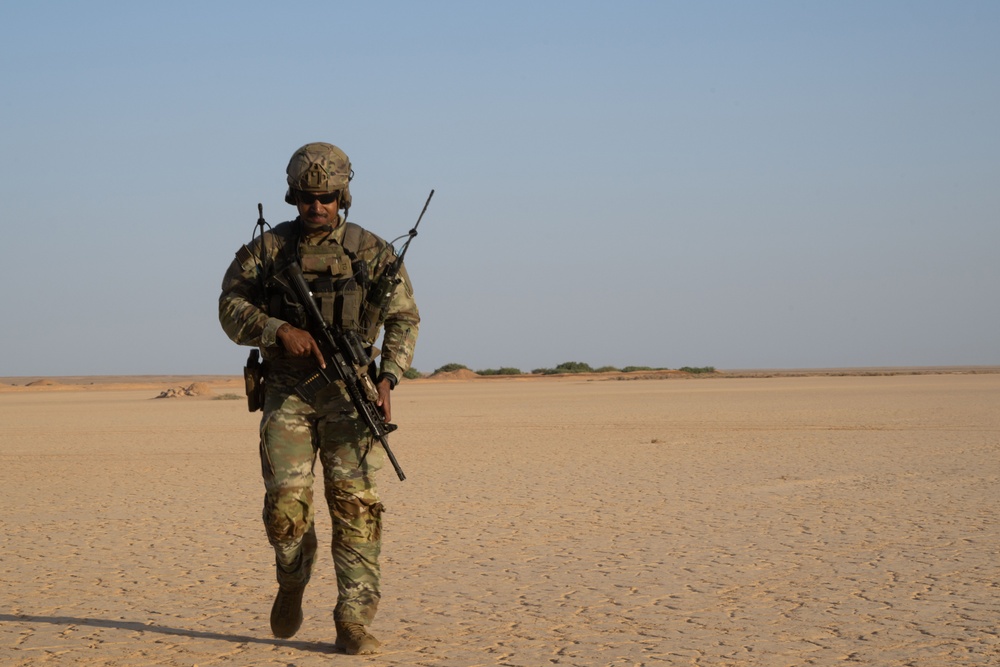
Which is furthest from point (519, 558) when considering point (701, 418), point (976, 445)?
point (701, 418)

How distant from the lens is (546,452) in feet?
46.0

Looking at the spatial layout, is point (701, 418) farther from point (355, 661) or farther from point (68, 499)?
point (355, 661)

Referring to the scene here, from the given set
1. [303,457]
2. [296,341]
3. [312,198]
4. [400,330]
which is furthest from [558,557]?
[312,198]

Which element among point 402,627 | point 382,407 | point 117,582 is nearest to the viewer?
point 382,407

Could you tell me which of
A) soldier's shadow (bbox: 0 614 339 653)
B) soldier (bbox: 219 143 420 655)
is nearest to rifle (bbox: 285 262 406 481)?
soldier (bbox: 219 143 420 655)

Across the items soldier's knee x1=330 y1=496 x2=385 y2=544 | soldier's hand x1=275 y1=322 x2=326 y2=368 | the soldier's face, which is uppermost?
the soldier's face

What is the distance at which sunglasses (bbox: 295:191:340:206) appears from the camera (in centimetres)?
479

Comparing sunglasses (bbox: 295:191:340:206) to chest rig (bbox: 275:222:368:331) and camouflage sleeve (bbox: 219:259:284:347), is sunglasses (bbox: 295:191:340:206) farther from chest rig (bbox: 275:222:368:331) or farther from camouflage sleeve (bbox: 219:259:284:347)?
camouflage sleeve (bbox: 219:259:284:347)

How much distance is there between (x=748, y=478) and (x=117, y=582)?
242 inches

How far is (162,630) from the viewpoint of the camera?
5129 mm

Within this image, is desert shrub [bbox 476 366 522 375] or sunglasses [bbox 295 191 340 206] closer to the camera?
sunglasses [bbox 295 191 340 206]

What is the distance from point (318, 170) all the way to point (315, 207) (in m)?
0.15

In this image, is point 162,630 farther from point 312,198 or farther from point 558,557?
point 558,557

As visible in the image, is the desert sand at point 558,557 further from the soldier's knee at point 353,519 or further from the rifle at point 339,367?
the rifle at point 339,367
